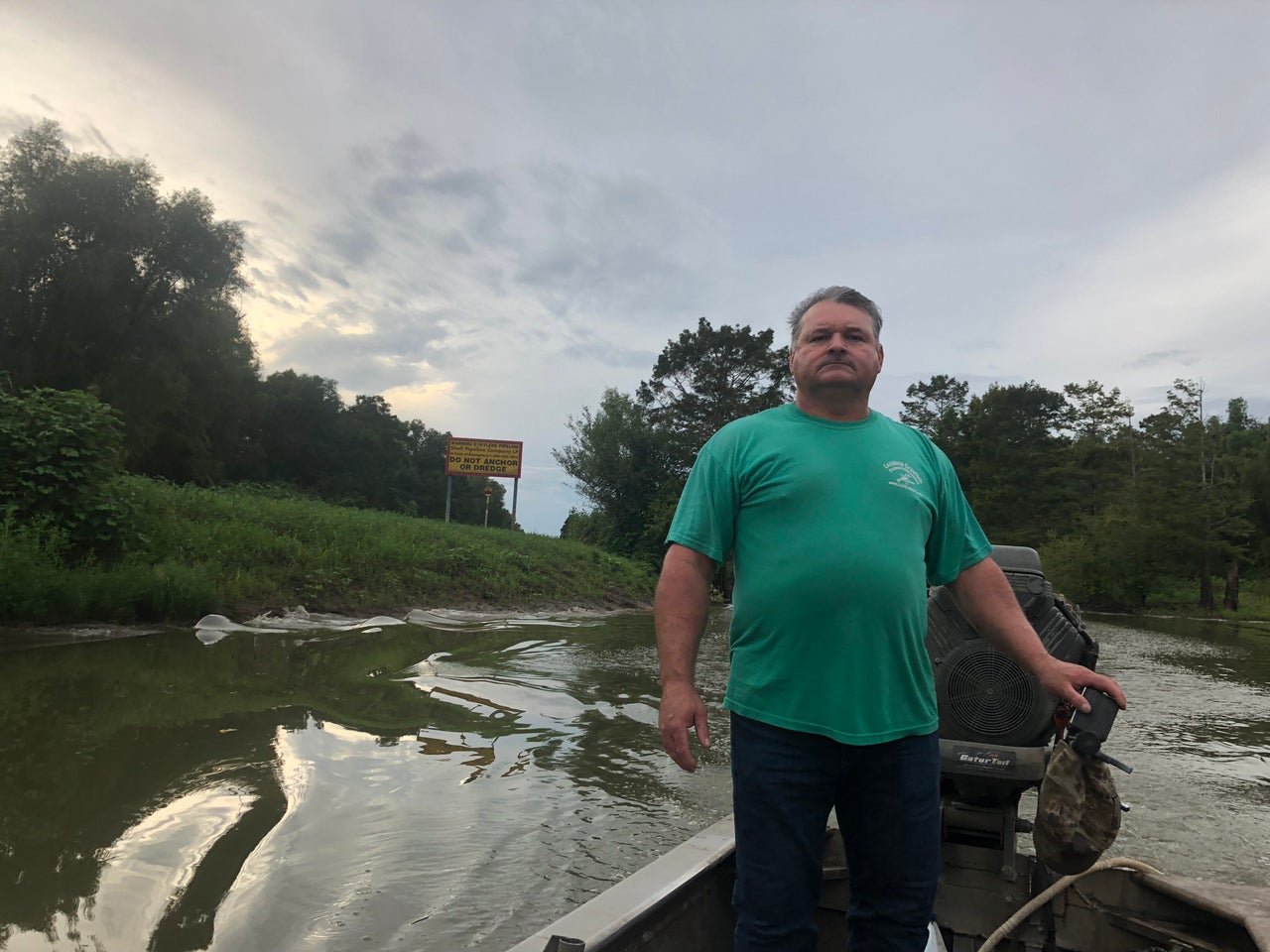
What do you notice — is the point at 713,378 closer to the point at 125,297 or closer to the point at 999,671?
the point at 125,297

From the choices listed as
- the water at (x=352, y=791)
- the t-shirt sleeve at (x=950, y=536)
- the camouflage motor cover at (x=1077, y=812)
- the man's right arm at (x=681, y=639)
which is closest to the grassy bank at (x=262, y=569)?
the water at (x=352, y=791)

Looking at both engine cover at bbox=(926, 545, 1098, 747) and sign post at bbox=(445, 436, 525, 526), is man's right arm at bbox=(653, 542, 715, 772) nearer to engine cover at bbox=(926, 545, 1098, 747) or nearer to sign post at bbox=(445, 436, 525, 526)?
engine cover at bbox=(926, 545, 1098, 747)

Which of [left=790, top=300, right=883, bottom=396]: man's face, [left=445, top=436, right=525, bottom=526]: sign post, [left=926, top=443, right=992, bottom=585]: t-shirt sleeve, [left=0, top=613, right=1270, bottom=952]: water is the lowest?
[left=0, top=613, right=1270, bottom=952]: water

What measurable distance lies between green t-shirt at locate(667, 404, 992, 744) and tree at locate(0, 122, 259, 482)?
105ft

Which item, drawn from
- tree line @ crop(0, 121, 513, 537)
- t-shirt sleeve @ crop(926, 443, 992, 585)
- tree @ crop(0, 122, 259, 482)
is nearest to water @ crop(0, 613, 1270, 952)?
t-shirt sleeve @ crop(926, 443, 992, 585)

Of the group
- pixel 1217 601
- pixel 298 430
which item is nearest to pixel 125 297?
pixel 298 430

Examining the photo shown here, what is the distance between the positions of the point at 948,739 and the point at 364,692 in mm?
5922

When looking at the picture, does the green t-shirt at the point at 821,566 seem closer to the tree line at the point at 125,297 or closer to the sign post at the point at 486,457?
the tree line at the point at 125,297

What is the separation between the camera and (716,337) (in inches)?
1724

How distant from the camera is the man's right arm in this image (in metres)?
1.85

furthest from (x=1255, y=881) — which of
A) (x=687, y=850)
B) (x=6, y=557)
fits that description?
(x=6, y=557)

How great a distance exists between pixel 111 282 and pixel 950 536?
35.3 meters

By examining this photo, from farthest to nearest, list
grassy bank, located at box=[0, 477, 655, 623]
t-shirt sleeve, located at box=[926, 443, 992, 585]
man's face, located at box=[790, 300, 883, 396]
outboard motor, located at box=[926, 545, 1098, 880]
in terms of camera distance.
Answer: grassy bank, located at box=[0, 477, 655, 623] → outboard motor, located at box=[926, 545, 1098, 880] → t-shirt sleeve, located at box=[926, 443, 992, 585] → man's face, located at box=[790, 300, 883, 396]

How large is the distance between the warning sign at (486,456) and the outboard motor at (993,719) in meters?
37.6
